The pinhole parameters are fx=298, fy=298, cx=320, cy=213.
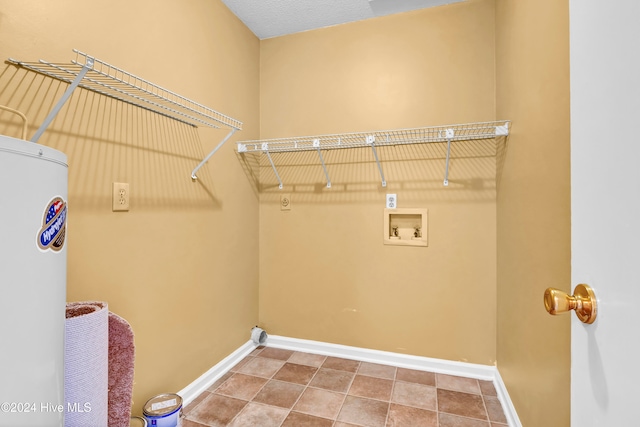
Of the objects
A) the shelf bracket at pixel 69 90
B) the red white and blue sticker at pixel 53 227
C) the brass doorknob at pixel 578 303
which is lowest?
the brass doorknob at pixel 578 303

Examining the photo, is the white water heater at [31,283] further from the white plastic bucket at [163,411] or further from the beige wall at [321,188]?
the white plastic bucket at [163,411]

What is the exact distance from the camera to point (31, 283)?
1.73 feet

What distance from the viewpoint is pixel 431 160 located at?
80.1 inches

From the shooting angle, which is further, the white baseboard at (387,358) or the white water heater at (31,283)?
the white baseboard at (387,358)

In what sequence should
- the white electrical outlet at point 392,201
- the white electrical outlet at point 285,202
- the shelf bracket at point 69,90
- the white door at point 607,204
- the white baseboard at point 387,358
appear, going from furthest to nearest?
the white electrical outlet at point 285,202
the white electrical outlet at point 392,201
the white baseboard at point 387,358
the shelf bracket at point 69,90
the white door at point 607,204

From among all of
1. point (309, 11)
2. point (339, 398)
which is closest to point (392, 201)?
point (339, 398)

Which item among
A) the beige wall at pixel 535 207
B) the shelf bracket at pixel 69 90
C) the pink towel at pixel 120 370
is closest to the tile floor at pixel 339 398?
the beige wall at pixel 535 207

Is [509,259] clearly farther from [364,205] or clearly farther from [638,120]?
[638,120]

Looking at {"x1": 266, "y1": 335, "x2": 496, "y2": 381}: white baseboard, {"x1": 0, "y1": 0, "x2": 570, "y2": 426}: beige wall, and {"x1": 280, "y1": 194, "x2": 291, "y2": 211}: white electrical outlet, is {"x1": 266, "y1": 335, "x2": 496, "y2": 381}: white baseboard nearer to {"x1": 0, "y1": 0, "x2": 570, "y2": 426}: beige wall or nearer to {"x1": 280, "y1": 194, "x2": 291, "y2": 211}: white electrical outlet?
{"x1": 0, "y1": 0, "x2": 570, "y2": 426}: beige wall

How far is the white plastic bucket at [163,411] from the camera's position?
1.29 meters

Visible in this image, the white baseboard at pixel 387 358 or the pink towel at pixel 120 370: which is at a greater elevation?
the pink towel at pixel 120 370

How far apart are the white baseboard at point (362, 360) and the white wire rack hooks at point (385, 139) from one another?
47.3 inches

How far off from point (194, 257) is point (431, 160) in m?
1.65

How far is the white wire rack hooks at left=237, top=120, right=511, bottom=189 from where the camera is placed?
1814mm
